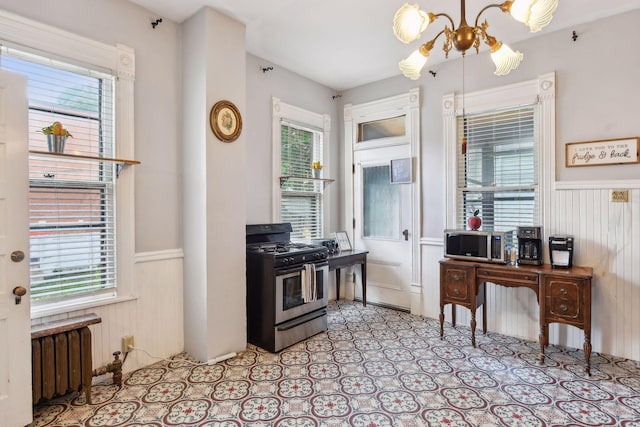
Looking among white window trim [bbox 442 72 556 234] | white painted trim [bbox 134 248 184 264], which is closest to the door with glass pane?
white window trim [bbox 442 72 556 234]

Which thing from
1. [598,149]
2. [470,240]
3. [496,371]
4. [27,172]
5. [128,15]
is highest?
[128,15]

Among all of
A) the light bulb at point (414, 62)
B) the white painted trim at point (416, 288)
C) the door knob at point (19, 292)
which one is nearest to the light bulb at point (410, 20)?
the light bulb at point (414, 62)

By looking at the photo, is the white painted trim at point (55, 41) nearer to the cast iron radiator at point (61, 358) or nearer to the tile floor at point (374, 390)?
the cast iron radiator at point (61, 358)

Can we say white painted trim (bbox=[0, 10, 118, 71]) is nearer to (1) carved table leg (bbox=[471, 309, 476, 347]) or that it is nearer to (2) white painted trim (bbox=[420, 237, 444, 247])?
(2) white painted trim (bbox=[420, 237, 444, 247])

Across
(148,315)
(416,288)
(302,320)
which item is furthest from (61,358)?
(416,288)

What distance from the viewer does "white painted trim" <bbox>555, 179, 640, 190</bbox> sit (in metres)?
2.98

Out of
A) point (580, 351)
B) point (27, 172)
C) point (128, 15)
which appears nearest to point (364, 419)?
point (580, 351)

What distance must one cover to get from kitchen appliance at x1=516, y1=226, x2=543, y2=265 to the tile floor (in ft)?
2.74

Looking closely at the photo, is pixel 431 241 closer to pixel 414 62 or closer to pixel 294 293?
pixel 294 293

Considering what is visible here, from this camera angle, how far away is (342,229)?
198 inches

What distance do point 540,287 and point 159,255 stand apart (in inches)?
129

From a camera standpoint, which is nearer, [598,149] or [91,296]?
[91,296]

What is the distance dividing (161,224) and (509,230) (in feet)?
11.2

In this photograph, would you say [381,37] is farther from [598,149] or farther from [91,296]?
[91,296]
